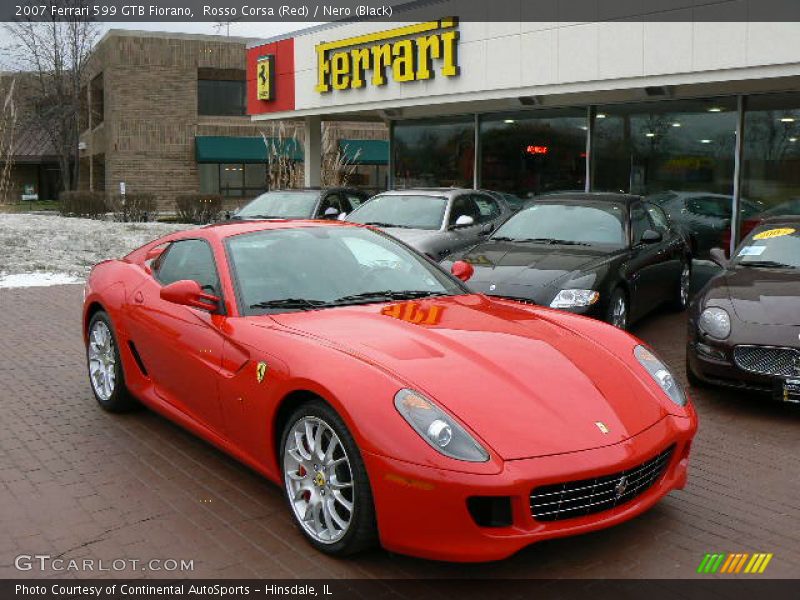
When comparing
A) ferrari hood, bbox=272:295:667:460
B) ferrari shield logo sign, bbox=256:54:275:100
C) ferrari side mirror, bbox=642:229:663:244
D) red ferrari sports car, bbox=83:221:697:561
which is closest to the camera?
red ferrari sports car, bbox=83:221:697:561

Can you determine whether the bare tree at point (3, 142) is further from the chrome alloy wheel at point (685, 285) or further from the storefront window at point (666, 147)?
the chrome alloy wheel at point (685, 285)

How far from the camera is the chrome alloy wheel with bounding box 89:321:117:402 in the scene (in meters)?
5.80

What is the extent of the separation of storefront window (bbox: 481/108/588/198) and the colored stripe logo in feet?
39.3

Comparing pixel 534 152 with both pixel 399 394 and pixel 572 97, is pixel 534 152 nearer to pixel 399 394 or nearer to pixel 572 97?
pixel 572 97

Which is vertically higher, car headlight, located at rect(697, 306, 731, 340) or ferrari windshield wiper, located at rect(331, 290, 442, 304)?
ferrari windshield wiper, located at rect(331, 290, 442, 304)

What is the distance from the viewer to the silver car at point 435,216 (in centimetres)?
1079

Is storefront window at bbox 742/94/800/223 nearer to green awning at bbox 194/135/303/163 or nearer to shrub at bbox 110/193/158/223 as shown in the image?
shrub at bbox 110/193/158/223

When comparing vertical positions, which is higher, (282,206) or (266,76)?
(266,76)

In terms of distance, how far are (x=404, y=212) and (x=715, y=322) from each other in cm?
611

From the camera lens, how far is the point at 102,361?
5965 millimetres

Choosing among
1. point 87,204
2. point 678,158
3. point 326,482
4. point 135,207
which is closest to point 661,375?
point 326,482

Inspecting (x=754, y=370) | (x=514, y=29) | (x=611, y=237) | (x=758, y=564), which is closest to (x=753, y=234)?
(x=611, y=237)

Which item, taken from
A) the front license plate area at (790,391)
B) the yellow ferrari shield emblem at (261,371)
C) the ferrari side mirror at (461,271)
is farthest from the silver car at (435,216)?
the yellow ferrari shield emblem at (261,371)

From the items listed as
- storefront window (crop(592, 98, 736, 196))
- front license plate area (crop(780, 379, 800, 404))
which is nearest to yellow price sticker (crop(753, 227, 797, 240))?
front license plate area (crop(780, 379, 800, 404))
